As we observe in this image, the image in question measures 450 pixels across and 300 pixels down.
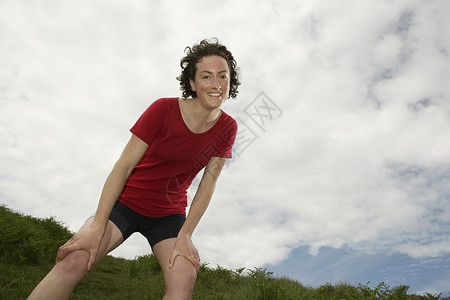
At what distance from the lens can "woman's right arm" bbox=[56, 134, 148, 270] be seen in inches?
109

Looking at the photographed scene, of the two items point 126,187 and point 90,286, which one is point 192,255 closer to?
point 126,187

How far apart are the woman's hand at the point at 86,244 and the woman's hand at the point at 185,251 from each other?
25.0 inches

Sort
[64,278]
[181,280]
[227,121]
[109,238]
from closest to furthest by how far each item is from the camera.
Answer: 1. [64,278]
2. [181,280]
3. [109,238]
4. [227,121]

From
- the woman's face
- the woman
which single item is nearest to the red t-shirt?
the woman

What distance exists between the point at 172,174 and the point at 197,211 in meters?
0.43

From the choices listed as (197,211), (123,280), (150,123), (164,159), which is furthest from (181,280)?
(123,280)

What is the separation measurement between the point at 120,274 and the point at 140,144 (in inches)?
308

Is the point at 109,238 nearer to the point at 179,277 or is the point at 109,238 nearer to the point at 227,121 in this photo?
the point at 179,277

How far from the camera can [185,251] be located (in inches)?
124

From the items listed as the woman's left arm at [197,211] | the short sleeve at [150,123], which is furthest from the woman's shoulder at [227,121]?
the short sleeve at [150,123]

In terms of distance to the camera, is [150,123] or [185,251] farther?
[150,123]

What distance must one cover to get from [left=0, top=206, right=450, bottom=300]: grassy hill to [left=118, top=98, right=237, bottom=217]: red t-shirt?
3789mm

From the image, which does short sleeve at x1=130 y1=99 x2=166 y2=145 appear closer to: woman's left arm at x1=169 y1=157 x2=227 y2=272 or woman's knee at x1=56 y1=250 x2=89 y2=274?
woman's left arm at x1=169 y1=157 x2=227 y2=272

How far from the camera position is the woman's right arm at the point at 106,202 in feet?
9.06
